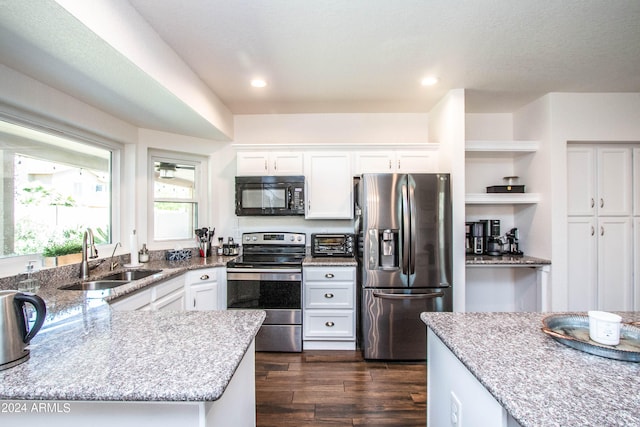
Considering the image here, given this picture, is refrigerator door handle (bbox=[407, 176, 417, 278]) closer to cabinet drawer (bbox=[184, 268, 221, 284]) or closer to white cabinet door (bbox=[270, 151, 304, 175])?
white cabinet door (bbox=[270, 151, 304, 175])

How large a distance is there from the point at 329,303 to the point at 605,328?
214 cm

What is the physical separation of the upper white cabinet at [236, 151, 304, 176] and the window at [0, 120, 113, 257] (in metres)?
1.31

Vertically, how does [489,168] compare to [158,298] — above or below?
above

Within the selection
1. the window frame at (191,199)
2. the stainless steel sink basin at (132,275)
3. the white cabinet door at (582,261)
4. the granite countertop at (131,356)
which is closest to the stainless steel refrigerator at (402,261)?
the white cabinet door at (582,261)

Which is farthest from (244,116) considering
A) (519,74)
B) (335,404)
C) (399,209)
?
(335,404)

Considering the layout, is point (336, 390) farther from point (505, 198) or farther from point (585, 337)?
point (505, 198)

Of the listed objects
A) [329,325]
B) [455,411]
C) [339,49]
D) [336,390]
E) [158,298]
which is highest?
[339,49]

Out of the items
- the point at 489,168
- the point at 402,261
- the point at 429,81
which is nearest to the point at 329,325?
the point at 402,261

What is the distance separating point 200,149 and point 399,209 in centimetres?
239

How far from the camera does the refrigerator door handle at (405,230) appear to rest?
2.68m

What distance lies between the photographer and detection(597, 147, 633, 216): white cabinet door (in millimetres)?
2932

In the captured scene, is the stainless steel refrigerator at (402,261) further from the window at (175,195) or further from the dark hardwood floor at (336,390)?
the window at (175,195)

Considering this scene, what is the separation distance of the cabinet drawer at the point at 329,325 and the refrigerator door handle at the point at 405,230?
0.73m

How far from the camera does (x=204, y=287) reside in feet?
9.18
